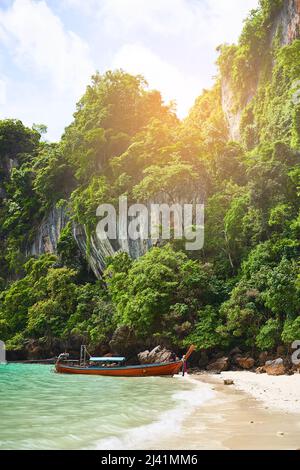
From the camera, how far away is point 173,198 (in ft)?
75.5

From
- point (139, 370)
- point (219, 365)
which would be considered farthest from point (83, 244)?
point (219, 365)

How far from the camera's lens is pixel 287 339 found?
48.1ft

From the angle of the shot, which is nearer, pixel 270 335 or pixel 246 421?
pixel 246 421

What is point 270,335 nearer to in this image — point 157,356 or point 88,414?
point 157,356

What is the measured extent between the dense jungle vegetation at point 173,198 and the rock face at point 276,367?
929 millimetres

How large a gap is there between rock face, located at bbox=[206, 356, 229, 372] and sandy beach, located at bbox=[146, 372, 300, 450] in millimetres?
4786

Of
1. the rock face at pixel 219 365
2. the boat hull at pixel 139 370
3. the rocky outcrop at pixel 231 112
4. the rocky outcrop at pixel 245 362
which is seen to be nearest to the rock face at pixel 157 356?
the boat hull at pixel 139 370

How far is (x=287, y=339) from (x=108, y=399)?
7.51m

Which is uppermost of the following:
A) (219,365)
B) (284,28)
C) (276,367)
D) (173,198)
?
(284,28)

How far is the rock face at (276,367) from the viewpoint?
13.8 m

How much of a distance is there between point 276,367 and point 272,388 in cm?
327
